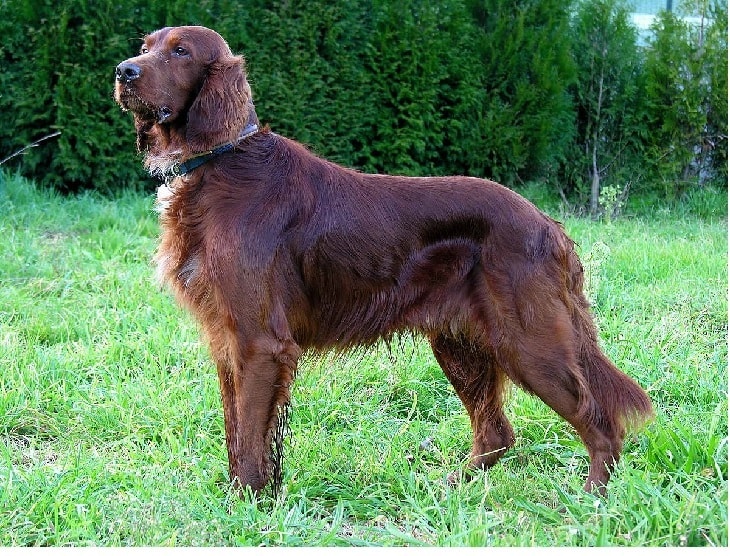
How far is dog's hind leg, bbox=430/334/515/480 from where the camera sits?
2998 mm

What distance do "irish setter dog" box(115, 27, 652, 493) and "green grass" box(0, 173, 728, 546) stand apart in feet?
0.81

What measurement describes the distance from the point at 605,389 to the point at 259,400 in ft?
3.85

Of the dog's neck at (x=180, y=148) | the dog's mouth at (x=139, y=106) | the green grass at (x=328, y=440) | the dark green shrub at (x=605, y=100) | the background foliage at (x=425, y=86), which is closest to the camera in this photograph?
the green grass at (x=328, y=440)

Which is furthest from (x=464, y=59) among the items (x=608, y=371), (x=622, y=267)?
(x=608, y=371)

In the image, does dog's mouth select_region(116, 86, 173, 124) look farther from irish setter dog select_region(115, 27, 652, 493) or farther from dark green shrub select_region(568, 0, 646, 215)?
dark green shrub select_region(568, 0, 646, 215)

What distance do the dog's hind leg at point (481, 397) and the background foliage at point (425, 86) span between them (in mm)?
4157

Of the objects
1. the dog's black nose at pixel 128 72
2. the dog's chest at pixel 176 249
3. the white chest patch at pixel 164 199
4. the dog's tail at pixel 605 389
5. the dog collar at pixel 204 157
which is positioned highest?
the dog's black nose at pixel 128 72

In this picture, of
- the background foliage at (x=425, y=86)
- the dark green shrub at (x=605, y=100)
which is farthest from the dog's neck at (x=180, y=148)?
the dark green shrub at (x=605, y=100)

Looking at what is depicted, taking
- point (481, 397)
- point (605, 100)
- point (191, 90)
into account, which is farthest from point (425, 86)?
point (191, 90)

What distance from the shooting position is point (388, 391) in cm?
351

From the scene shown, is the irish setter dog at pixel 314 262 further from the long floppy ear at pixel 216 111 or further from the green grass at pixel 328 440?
the green grass at pixel 328 440

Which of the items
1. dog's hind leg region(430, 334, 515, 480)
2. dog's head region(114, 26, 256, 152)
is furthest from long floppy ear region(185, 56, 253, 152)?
dog's hind leg region(430, 334, 515, 480)

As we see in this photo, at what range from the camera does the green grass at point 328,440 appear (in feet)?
7.82
